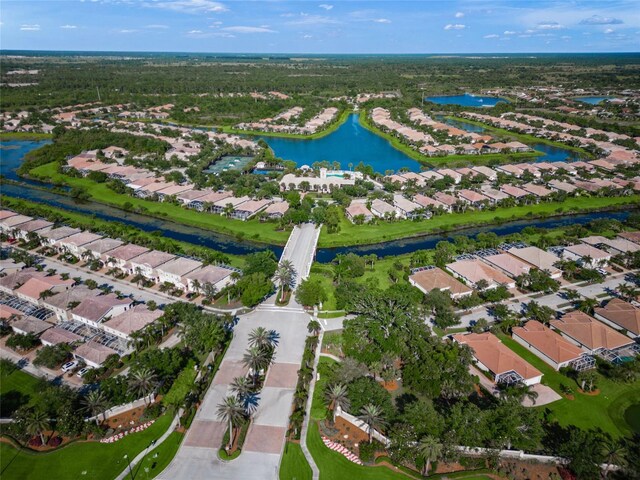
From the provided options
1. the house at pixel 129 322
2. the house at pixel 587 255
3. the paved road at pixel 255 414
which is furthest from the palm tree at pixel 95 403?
the house at pixel 587 255

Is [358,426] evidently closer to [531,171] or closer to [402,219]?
[402,219]

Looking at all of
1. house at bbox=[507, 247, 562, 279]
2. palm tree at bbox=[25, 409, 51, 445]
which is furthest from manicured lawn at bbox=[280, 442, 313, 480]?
house at bbox=[507, 247, 562, 279]

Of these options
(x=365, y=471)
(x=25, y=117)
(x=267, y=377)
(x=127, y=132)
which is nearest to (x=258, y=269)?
(x=267, y=377)

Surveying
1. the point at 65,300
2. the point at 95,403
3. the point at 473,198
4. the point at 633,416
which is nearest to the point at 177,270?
the point at 65,300

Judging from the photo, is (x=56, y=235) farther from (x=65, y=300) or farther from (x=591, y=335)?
(x=591, y=335)

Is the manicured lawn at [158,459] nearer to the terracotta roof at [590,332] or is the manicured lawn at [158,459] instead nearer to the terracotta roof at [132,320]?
the terracotta roof at [132,320]

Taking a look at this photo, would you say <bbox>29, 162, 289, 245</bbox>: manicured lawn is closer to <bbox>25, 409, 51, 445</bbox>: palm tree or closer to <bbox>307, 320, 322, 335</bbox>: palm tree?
<bbox>307, 320, 322, 335</bbox>: palm tree
